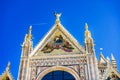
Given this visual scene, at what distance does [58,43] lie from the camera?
22625 mm

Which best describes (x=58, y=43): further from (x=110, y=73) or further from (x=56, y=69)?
(x=110, y=73)

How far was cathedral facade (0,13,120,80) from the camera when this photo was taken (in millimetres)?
20172

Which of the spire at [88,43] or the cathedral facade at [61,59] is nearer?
the cathedral facade at [61,59]

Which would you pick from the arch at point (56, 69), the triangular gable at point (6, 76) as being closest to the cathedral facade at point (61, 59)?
the arch at point (56, 69)

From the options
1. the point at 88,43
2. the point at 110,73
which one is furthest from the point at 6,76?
the point at 110,73

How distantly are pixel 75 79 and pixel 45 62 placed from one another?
2.71 m

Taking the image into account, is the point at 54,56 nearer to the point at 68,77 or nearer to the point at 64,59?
the point at 64,59

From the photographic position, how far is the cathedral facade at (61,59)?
2017 cm

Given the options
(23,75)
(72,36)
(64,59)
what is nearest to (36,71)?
(23,75)

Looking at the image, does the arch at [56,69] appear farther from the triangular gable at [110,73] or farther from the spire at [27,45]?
the spire at [27,45]

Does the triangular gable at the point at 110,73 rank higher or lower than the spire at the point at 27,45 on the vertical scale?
lower

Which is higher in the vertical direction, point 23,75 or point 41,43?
point 41,43

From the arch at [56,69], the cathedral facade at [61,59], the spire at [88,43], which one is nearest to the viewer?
the arch at [56,69]

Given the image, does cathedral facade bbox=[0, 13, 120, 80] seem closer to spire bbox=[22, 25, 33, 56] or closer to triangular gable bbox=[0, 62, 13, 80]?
spire bbox=[22, 25, 33, 56]
